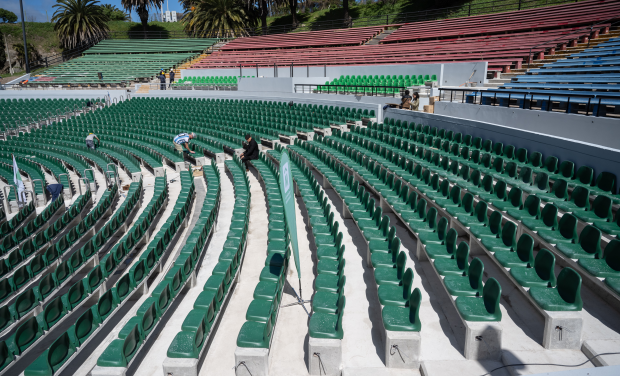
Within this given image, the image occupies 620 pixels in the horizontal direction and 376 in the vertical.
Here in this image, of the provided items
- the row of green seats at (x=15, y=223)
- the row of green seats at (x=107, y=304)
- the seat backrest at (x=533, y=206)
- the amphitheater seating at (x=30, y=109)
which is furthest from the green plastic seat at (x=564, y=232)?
the amphitheater seating at (x=30, y=109)

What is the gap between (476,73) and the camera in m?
14.9

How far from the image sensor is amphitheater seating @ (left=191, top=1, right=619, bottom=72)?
15.8 metres

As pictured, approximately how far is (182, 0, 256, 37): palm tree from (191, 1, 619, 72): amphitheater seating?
8.16 meters

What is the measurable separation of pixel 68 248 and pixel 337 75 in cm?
1625

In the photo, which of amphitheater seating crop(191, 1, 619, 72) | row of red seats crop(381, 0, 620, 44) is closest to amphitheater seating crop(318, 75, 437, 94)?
amphitheater seating crop(191, 1, 619, 72)

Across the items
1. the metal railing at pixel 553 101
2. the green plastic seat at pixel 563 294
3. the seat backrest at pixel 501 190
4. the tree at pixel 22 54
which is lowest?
the green plastic seat at pixel 563 294

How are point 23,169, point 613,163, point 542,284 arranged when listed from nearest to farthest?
point 542,284, point 613,163, point 23,169

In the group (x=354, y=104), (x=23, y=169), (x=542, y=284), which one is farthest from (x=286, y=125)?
(x=542, y=284)

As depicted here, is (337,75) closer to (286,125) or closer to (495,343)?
(286,125)

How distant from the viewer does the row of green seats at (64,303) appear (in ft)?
13.4

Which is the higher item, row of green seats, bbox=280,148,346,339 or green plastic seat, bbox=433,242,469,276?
green plastic seat, bbox=433,242,469,276

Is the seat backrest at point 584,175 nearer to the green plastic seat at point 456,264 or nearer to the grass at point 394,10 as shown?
the green plastic seat at point 456,264

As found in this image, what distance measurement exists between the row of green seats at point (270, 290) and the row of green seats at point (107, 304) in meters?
1.66

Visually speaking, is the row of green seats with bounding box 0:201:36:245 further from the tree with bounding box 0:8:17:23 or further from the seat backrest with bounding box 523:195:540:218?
the tree with bounding box 0:8:17:23
